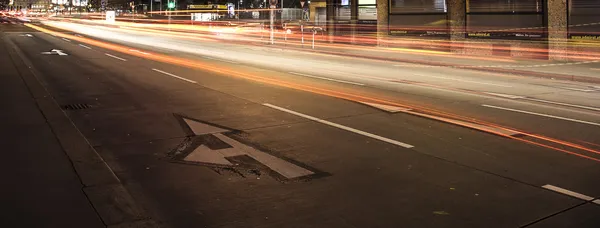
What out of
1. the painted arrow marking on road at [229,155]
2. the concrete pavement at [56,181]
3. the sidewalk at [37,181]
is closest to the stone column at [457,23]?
the painted arrow marking on road at [229,155]

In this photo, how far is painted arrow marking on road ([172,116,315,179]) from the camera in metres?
6.56

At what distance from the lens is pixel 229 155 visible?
7281 mm

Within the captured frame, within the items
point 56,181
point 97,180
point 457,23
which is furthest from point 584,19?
point 56,181

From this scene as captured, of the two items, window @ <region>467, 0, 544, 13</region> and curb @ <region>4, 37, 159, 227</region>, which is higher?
window @ <region>467, 0, 544, 13</region>

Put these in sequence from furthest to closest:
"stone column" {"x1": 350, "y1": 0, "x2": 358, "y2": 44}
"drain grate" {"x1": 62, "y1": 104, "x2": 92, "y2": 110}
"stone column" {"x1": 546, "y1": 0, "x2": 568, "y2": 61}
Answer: "stone column" {"x1": 350, "y1": 0, "x2": 358, "y2": 44} → "stone column" {"x1": 546, "y1": 0, "x2": 568, "y2": 61} → "drain grate" {"x1": 62, "y1": 104, "x2": 92, "y2": 110}

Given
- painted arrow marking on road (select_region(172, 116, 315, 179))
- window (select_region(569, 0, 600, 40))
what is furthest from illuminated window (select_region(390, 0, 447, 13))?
painted arrow marking on road (select_region(172, 116, 315, 179))

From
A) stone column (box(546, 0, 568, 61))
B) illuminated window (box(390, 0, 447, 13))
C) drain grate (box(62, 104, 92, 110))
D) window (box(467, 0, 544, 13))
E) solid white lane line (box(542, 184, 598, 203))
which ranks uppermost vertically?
illuminated window (box(390, 0, 447, 13))

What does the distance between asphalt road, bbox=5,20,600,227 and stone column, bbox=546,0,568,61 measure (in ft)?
25.0

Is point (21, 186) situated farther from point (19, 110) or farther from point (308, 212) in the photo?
point (19, 110)

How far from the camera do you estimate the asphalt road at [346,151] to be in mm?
5133

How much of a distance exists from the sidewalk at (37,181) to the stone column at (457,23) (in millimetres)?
20762

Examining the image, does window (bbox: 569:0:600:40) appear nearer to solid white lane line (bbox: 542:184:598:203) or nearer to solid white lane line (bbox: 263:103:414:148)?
solid white lane line (bbox: 263:103:414:148)

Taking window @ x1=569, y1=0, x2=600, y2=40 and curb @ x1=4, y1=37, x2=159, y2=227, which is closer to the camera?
curb @ x1=4, y1=37, x2=159, y2=227

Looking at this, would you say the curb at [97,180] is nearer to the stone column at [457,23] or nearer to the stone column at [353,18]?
the stone column at [457,23]
